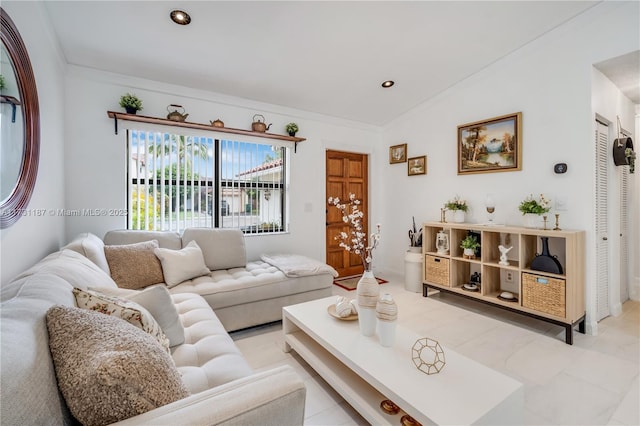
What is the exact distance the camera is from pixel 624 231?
3.20 meters

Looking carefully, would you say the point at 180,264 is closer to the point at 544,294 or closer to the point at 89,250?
the point at 89,250

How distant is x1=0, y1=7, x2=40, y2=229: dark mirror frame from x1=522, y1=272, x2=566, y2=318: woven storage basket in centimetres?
370

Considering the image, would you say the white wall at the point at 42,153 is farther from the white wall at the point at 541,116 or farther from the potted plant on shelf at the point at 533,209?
the white wall at the point at 541,116

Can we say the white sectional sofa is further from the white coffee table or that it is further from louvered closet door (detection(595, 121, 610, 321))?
louvered closet door (detection(595, 121, 610, 321))

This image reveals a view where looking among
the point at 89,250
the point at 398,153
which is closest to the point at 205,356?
the point at 89,250

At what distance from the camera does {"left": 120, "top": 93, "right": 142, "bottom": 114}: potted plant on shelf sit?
2764 millimetres

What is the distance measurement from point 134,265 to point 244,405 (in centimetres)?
205

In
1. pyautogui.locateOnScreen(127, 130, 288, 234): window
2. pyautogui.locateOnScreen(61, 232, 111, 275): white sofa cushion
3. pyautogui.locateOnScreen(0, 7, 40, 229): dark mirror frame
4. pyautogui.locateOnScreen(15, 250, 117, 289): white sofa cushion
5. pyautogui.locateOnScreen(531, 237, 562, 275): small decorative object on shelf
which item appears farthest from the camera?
pyautogui.locateOnScreen(127, 130, 288, 234): window

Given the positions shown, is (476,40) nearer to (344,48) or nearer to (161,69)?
(344,48)

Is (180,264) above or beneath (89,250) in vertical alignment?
beneath

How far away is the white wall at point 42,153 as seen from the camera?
1453 millimetres

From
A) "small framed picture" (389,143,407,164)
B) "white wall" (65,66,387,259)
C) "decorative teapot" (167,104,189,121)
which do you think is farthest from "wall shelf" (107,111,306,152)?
"small framed picture" (389,143,407,164)

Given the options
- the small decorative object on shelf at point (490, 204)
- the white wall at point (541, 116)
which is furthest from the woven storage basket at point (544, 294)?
the small decorative object on shelf at point (490, 204)

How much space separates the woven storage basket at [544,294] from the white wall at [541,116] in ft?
1.34
